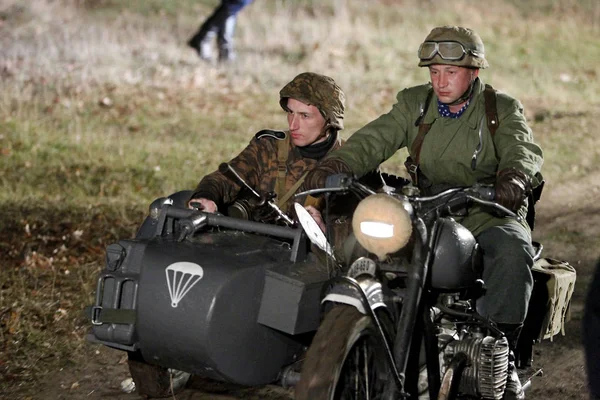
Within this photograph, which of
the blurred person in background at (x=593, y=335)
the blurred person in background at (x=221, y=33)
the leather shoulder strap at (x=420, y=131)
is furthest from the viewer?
the blurred person in background at (x=221, y=33)

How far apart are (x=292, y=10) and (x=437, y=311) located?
15460 mm

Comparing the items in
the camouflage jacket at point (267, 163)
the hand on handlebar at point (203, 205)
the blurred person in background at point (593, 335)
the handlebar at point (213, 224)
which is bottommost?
the blurred person in background at point (593, 335)

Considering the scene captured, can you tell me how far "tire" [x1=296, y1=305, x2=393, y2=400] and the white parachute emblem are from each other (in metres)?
0.56

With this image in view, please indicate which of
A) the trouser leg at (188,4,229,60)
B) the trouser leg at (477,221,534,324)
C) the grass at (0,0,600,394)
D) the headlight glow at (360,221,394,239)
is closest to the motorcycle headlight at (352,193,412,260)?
the headlight glow at (360,221,394,239)

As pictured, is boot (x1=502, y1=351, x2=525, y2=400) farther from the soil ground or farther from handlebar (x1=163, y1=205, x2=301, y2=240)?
handlebar (x1=163, y1=205, x2=301, y2=240)

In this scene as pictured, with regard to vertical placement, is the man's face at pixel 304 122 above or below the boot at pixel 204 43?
above

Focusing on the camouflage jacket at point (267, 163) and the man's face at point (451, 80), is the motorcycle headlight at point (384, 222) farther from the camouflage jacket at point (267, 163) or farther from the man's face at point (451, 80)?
the camouflage jacket at point (267, 163)

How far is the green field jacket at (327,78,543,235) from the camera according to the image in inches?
208

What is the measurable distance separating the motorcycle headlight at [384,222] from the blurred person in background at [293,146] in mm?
1531

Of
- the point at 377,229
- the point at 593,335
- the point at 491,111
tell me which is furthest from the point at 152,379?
the point at 593,335

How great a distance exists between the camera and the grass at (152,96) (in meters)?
8.18

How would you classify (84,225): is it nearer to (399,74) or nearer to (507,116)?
(507,116)

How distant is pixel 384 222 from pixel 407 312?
0.41 m

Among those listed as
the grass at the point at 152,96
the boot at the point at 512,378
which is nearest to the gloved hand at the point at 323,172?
the boot at the point at 512,378
